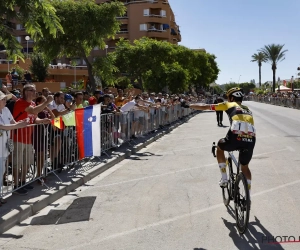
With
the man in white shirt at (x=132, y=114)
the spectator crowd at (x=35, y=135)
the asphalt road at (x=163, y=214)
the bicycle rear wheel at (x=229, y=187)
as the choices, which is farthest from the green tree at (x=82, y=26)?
the bicycle rear wheel at (x=229, y=187)

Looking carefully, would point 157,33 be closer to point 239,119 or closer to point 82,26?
point 82,26

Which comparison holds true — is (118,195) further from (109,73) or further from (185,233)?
(109,73)

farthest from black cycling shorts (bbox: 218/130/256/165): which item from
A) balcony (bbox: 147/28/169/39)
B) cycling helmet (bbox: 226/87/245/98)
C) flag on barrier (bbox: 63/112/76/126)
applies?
→ balcony (bbox: 147/28/169/39)

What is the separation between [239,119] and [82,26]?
16.7m

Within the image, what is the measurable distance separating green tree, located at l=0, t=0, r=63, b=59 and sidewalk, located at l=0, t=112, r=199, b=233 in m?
2.59

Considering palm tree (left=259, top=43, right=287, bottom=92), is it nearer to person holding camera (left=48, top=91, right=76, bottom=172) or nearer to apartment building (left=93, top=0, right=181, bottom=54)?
apartment building (left=93, top=0, right=181, bottom=54)

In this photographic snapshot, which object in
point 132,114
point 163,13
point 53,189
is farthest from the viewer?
point 163,13

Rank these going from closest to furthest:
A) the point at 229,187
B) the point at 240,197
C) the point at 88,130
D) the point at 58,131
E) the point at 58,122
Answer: the point at 240,197, the point at 229,187, the point at 58,122, the point at 58,131, the point at 88,130

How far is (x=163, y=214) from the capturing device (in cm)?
620

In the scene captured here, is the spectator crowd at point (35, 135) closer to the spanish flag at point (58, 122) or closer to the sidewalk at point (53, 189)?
the spanish flag at point (58, 122)

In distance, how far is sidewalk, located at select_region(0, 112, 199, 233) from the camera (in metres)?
5.99

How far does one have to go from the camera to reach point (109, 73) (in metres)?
22.9

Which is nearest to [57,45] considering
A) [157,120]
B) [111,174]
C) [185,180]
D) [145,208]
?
[157,120]

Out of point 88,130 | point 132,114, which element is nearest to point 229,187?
point 88,130
